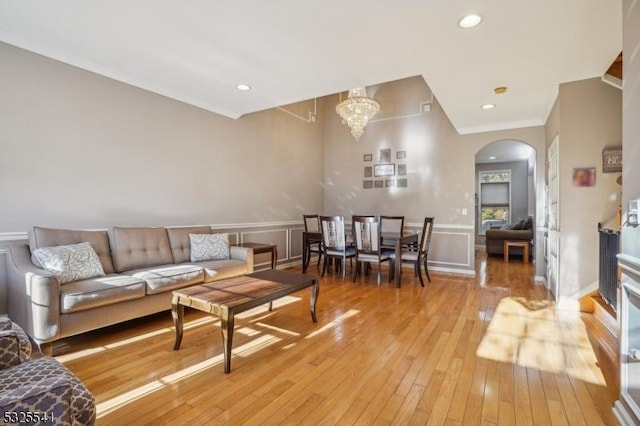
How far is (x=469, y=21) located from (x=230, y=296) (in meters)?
2.69

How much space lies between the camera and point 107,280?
2.69m

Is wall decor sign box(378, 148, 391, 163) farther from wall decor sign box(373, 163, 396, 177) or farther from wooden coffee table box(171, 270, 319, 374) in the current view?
wooden coffee table box(171, 270, 319, 374)

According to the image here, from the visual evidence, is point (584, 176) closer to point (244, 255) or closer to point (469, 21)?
point (469, 21)

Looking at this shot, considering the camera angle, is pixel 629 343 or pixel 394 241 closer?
pixel 629 343

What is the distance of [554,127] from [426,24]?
274 cm

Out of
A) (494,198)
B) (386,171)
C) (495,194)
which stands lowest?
(494,198)

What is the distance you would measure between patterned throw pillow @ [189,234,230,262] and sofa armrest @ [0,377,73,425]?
9.75 ft

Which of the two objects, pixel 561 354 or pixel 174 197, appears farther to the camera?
pixel 174 197

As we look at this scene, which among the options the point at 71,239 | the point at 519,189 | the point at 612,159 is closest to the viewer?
the point at 71,239

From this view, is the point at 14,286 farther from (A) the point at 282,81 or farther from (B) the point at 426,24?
(B) the point at 426,24

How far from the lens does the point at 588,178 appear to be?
10.7 ft

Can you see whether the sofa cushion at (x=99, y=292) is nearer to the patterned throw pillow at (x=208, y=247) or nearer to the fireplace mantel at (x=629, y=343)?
the patterned throw pillow at (x=208, y=247)

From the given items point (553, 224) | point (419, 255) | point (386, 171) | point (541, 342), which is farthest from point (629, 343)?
point (386, 171)

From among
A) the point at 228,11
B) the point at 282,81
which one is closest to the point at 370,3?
the point at 228,11
